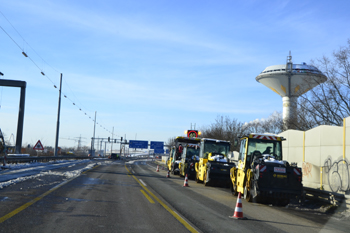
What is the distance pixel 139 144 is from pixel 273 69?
48.8m

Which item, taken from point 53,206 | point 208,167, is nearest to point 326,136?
point 208,167

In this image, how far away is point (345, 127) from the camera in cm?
1328

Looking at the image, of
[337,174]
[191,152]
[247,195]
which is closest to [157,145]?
[191,152]

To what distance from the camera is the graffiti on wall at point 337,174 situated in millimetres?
12938

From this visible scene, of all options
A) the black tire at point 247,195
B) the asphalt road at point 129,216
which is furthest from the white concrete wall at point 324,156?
the black tire at point 247,195

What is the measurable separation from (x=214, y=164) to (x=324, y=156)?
616 centimetres

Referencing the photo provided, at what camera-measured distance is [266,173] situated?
12.4 metres

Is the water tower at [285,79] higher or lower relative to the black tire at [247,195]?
higher

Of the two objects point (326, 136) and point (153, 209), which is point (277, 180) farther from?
point (153, 209)

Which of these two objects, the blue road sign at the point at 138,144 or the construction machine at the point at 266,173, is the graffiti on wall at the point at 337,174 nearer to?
the construction machine at the point at 266,173

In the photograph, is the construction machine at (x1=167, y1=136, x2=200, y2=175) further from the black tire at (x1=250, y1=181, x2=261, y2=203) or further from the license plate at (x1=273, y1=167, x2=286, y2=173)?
the license plate at (x1=273, y1=167, x2=286, y2=173)

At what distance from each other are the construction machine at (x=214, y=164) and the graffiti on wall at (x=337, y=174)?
5968mm

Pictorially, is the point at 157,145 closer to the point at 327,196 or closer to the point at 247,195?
the point at 247,195

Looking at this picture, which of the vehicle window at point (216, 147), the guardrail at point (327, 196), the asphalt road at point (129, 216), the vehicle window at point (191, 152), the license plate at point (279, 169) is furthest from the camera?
the vehicle window at point (191, 152)
